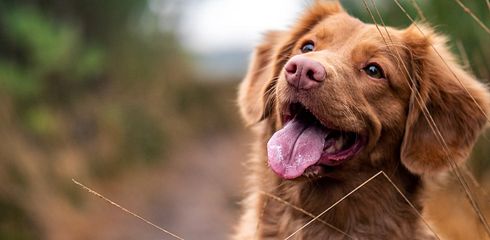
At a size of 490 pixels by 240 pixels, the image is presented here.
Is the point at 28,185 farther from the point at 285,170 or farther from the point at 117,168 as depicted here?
the point at 285,170

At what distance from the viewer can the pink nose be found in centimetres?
405

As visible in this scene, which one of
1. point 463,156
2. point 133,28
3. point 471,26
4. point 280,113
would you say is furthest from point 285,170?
point 133,28

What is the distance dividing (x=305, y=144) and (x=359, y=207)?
59cm

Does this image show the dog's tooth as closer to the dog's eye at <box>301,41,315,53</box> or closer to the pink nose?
the pink nose

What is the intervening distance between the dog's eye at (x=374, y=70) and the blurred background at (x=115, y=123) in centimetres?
200

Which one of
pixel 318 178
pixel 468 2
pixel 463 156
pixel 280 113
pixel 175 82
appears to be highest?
pixel 175 82

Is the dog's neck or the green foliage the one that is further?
the green foliage

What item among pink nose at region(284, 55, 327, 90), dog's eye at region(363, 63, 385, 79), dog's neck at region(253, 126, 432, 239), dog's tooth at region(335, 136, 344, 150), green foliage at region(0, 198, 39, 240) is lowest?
dog's neck at region(253, 126, 432, 239)

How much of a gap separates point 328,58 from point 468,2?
2509mm

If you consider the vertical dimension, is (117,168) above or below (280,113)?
above

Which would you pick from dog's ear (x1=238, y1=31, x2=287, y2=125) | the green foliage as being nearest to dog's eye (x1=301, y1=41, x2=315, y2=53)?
dog's ear (x1=238, y1=31, x2=287, y2=125)

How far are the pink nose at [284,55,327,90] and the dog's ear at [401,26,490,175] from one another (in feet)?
2.01

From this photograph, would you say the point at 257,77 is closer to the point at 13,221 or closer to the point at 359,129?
the point at 359,129

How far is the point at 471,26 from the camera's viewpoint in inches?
288
